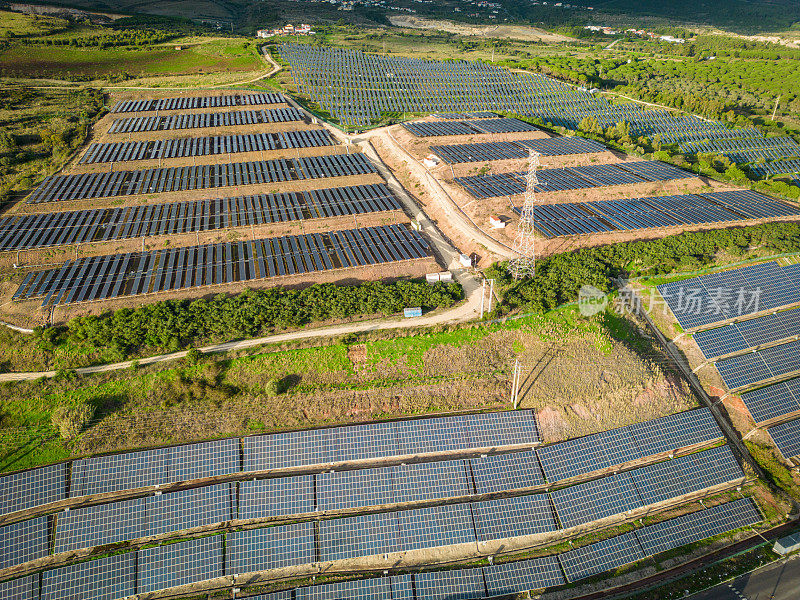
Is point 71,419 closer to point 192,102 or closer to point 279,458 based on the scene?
point 279,458

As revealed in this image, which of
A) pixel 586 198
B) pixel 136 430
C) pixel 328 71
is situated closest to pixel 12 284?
pixel 136 430

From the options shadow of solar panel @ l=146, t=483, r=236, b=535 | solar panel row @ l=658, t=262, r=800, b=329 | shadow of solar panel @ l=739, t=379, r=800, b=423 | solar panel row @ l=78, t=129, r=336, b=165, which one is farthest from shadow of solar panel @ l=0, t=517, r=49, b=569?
shadow of solar panel @ l=739, t=379, r=800, b=423

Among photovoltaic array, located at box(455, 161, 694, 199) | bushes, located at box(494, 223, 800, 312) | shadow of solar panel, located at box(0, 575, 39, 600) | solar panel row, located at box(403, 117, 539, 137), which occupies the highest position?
solar panel row, located at box(403, 117, 539, 137)

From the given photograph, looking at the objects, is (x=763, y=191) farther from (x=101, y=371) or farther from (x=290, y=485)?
(x=101, y=371)

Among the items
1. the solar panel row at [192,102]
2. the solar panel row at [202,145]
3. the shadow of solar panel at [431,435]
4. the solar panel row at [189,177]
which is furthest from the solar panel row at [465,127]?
the shadow of solar panel at [431,435]

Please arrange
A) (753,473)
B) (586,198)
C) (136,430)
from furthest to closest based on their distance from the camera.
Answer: (586,198)
(753,473)
(136,430)

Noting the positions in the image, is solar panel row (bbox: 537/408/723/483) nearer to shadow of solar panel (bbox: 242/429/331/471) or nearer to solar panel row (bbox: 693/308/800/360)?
solar panel row (bbox: 693/308/800/360)
